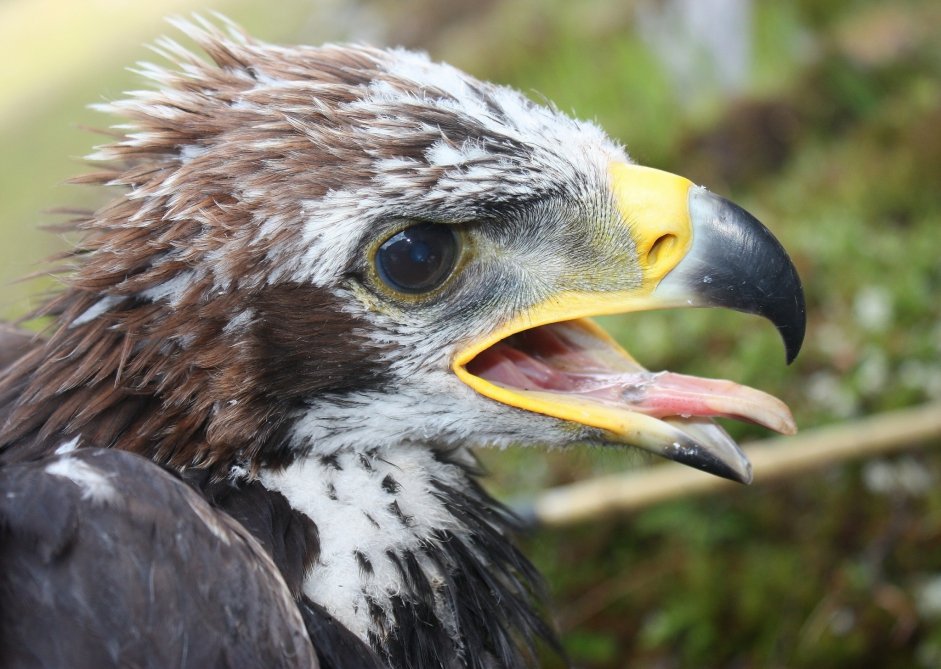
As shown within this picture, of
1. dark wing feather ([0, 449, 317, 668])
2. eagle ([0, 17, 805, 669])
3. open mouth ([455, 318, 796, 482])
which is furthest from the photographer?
open mouth ([455, 318, 796, 482])

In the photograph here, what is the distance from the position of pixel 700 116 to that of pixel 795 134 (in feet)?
2.44

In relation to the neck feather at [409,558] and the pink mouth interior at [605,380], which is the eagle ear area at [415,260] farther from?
the neck feather at [409,558]

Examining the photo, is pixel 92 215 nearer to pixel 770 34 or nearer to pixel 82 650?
pixel 82 650

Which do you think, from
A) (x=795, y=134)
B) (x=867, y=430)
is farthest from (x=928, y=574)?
(x=795, y=134)

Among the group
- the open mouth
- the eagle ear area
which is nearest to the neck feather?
the open mouth

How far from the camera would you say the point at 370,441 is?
2.06 m

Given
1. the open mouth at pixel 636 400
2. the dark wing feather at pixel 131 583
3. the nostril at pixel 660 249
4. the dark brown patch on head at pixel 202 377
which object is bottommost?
the dark wing feather at pixel 131 583

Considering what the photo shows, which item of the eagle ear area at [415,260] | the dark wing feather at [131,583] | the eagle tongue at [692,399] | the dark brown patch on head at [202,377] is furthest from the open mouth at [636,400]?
the dark wing feather at [131,583]

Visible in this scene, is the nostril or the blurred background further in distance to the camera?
the blurred background

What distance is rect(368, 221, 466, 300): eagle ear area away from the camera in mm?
1956

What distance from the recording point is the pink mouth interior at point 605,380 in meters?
2.10

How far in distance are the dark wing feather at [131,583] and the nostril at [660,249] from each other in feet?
3.42

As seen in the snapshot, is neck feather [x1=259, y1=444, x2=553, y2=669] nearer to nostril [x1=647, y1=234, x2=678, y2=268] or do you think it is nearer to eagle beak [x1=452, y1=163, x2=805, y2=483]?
eagle beak [x1=452, y1=163, x2=805, y2=483]

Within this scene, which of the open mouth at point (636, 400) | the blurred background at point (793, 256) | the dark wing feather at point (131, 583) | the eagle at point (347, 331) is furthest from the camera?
the blurred background at point (793, 256)
